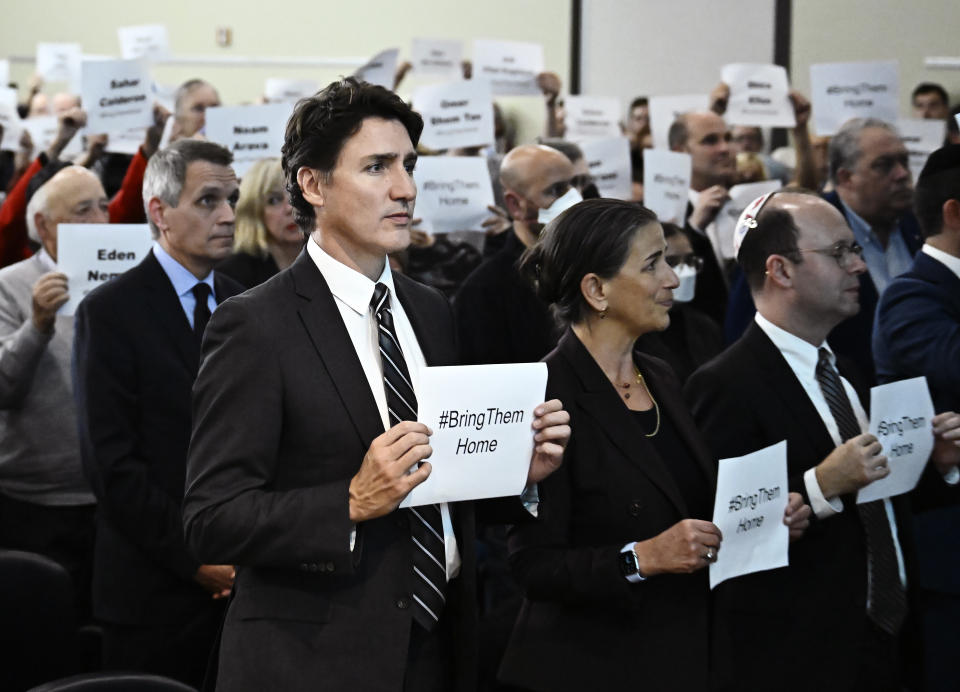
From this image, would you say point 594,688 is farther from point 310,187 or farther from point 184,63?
point 184,63

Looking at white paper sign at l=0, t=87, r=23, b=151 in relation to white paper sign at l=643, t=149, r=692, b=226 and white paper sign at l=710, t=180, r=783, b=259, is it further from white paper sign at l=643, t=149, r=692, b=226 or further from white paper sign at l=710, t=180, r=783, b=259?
white paper sign at l=710, t=180, r=783, b=259

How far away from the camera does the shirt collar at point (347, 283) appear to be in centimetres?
206

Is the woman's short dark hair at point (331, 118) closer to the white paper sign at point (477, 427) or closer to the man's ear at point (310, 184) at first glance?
the man's ear at point (310, 184)

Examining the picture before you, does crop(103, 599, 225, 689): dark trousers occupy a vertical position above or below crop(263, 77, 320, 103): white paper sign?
below

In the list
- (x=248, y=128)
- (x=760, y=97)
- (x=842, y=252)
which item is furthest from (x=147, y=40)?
(x=842, y=252)

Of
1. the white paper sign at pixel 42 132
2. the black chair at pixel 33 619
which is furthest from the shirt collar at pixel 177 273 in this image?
the white paper sign at pixel 42 132

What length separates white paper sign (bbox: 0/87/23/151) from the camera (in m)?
5.99

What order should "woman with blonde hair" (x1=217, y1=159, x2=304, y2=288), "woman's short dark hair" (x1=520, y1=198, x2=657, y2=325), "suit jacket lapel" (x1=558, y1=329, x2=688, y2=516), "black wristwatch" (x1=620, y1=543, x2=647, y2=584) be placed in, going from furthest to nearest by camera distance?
"woman with blonde hair" (x1=217, y1=159, x2=304, y2=288), "woman's short dark hair" (x1=520, y1=198, x2=657, y2=325), "suit jacket lapel" (x1=558, y1=329, x2=688, y2=516), "black wristwatch" (x1=620, y1=543, x2=647, y2=584)

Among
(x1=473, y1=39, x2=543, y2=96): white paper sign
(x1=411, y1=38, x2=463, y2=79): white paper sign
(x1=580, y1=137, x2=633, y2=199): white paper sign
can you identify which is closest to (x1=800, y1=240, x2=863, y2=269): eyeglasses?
(x1=580, y1=137, x2=633, y2=199): white paper sign

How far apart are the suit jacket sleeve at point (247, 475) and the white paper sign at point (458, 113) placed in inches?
148

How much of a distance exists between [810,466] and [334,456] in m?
1.26

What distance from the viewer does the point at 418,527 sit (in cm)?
202

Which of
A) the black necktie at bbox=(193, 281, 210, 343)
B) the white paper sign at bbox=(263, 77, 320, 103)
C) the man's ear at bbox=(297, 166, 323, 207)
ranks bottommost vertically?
the black necktie at bbox=(193, 281, 210, 343)

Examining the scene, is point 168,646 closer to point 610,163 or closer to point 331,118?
point 331,118
